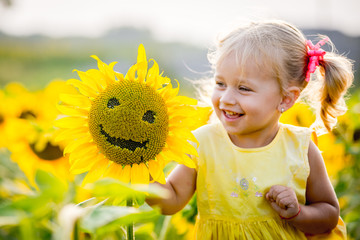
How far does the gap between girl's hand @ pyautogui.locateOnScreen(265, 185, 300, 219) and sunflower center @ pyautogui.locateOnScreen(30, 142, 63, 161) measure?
1.16 meters

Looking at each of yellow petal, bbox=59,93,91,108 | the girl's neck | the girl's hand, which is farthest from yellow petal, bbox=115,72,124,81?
the girl's hand

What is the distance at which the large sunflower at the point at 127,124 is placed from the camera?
1127 millimetres

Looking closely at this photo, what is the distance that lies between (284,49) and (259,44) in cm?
10

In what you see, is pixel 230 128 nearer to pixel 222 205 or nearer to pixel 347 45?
pixel 222 205

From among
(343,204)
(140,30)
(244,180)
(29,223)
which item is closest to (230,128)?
(244,180)

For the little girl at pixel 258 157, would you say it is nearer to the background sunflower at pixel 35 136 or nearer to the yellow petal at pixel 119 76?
the yellow petal at pixel 119 76

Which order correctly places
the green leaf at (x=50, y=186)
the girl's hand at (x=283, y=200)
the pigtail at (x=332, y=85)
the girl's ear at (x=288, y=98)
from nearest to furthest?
1. the green leaf at (x=50, y=186)
2. the girl's hand at (x=283, y=200)
3. the girl's ear at (x=288, y=98)
4. the pigtail at (x=332, y=85)

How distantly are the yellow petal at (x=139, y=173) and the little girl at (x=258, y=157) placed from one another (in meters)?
0.15

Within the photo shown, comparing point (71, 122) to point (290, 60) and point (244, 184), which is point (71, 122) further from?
point (290, 60)

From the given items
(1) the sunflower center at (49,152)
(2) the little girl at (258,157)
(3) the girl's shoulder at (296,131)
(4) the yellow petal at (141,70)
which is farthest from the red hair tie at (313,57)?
(1) the sunflower center at (49,152)

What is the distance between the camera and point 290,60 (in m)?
1.45

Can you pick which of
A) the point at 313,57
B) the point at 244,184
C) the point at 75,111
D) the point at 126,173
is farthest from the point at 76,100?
the point at 313,57

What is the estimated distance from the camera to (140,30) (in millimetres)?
6988

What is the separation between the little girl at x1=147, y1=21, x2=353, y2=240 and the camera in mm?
1337
